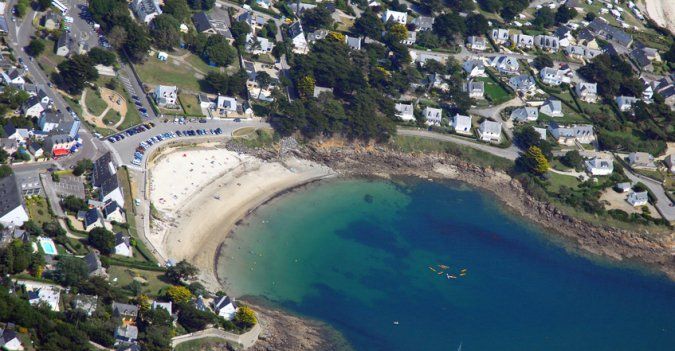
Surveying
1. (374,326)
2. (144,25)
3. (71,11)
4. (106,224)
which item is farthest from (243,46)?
(374,326)

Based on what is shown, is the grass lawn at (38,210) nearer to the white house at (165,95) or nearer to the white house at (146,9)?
the white house at (165,95)

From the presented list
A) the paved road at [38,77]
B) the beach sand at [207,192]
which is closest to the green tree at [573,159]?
the beach sand at [207,192]

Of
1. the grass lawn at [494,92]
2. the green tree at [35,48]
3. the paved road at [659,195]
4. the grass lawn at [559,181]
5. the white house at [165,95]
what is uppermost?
the green tree at [35,48]

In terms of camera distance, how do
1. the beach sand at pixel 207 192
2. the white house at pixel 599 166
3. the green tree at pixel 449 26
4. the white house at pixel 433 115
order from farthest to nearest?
1. the green tree at pixel 449 26
2. the white house at pixel 433 115
3. the white house at pixel 599 166
4. the beach sand at pixel 207 192

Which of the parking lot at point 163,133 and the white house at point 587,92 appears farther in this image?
the white house at point 587,92

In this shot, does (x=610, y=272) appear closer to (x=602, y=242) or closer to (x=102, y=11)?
(x=602, y=242)
